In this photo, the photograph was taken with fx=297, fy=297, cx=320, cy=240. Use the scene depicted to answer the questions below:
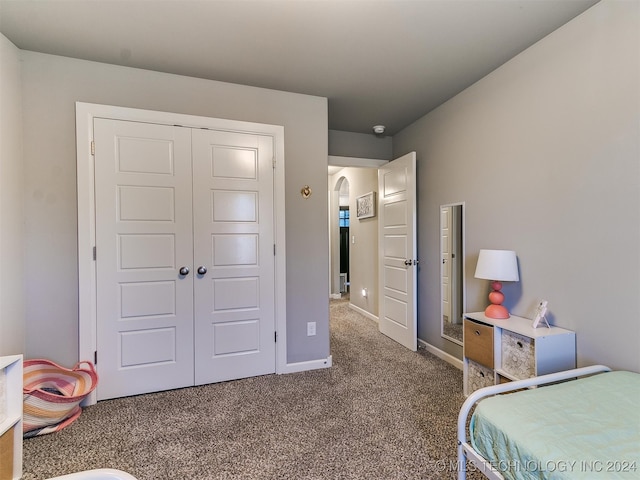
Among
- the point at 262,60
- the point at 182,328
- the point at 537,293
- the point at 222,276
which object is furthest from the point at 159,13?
the point at 537,293

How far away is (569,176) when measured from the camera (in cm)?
180

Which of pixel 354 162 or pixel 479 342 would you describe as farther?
pixel 354 162

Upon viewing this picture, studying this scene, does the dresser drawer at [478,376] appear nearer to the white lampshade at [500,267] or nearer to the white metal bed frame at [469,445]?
the white lampshade at [500,267]

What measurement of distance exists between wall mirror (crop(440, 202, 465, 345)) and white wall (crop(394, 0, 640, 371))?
0.10 m

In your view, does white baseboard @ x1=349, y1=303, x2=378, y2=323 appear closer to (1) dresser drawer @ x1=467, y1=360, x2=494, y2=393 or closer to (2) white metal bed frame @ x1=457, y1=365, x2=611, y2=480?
(1) dresser drawer @ x1=467, y1=360, x2=494, y2=393

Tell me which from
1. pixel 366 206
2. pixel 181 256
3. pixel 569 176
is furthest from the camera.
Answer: pixel 366 206

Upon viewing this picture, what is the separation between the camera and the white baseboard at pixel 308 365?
264 cm

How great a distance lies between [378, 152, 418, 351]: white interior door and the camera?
3096 millimetres

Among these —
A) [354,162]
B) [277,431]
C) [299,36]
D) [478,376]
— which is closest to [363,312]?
[354,162]

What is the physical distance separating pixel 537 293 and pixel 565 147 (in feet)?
3.10

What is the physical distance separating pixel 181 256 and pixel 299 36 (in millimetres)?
1783

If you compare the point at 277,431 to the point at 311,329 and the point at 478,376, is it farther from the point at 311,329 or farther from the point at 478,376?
the point at 478,376

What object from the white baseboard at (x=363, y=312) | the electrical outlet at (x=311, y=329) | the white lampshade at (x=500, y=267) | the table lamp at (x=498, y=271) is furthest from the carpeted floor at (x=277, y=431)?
the white baseboard at (x=363, y=312)

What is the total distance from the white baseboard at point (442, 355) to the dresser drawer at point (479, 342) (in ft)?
1.84
